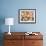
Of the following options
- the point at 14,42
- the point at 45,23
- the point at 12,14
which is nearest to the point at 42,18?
the point at 45,23

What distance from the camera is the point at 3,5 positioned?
4512 mm

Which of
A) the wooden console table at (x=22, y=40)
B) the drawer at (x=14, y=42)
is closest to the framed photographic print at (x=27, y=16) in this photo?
the wooden console table at (x=22, y=40)

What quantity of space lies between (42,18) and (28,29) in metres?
0.61

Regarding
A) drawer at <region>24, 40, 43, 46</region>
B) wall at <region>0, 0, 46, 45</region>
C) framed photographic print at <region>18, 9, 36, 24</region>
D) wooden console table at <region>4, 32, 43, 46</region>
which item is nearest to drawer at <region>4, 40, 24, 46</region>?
wooden console table at <region>4, 32, 43, 46</region>

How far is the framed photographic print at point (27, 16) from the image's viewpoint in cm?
450

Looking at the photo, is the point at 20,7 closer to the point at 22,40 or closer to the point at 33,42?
the point at 22,40

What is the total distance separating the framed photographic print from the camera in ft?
14.8

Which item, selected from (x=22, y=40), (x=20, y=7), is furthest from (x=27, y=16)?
(x=22, y=40)

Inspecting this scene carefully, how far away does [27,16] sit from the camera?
14.8ft

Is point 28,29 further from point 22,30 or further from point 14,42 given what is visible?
point 14,42

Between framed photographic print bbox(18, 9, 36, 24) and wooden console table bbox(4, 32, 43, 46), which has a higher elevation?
framed photographic print bbox(18, 9, 36, 24)

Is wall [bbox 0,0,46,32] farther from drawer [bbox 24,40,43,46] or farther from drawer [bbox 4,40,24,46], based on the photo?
drawer [bbox 24,40,43,46]

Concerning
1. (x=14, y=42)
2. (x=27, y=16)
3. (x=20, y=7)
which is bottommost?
(x=14, y=42)

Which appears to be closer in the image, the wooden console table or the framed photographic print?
the wooden console table
